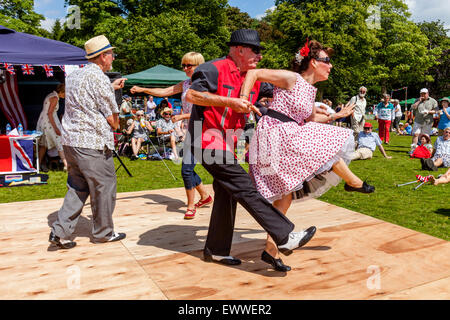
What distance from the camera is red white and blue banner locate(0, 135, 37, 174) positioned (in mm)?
8125

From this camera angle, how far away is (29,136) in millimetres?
8391

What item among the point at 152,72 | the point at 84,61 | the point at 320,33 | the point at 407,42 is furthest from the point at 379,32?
the point at 84,61

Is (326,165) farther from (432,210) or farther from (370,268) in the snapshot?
(432,210)

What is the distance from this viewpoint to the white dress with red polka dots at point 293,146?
9.80 ft

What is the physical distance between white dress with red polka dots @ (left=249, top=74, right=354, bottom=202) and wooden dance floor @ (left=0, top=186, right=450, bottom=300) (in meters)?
0.74

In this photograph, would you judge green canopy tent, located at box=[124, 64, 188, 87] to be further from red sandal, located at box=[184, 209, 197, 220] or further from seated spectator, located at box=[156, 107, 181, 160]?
red sandal, located at box=[184, 209, 197, 220]

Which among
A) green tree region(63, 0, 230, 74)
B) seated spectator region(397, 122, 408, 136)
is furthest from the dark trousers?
green tree region(63, 0, 230, 74)

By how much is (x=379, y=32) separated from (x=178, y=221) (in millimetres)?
42527

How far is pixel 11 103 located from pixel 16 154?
12.0ft

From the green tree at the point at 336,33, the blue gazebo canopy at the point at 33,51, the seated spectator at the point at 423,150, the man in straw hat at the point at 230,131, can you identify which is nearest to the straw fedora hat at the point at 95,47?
the man in straw hat at the point at 230,131

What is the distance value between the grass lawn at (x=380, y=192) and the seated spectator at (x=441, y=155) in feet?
0.75

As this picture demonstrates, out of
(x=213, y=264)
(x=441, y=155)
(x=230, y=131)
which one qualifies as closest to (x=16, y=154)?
(x=213, y=264)

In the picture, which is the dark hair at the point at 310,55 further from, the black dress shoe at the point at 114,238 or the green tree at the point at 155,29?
the green tree at the point at 155,29

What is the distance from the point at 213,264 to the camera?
338 cm
